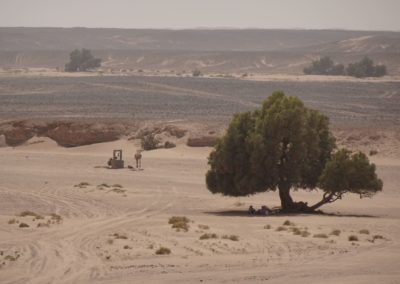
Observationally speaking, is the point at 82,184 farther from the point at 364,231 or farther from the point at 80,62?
the point at 80,62

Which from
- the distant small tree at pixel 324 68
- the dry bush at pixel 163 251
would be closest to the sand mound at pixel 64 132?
the dry bush at pixel 163 251

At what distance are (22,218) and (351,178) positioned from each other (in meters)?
10.6

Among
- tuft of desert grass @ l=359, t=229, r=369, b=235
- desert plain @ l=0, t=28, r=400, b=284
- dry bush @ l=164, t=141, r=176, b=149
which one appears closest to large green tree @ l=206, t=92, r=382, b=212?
→ desert plain @ l=0, t=28, r=400, b=284

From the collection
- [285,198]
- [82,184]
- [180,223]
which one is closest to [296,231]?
[180,223]

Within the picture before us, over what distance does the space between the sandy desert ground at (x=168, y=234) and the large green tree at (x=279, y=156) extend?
120cm

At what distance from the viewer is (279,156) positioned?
29594 millimetres

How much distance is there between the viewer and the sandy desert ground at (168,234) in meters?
18.5

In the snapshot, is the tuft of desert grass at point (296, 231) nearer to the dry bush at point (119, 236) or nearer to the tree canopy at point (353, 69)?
the dry bush at point (119, 236)

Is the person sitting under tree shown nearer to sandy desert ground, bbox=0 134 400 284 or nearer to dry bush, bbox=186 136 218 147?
sandy desert ground, bbox=0 134 400 284

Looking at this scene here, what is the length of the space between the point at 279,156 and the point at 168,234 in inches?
280

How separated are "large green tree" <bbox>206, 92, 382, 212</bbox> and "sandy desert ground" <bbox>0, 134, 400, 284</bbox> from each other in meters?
1.20

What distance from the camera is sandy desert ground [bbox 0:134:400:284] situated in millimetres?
18484

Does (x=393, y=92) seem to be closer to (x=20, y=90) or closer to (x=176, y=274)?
(x=20, y=90)

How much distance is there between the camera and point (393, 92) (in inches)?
3563
